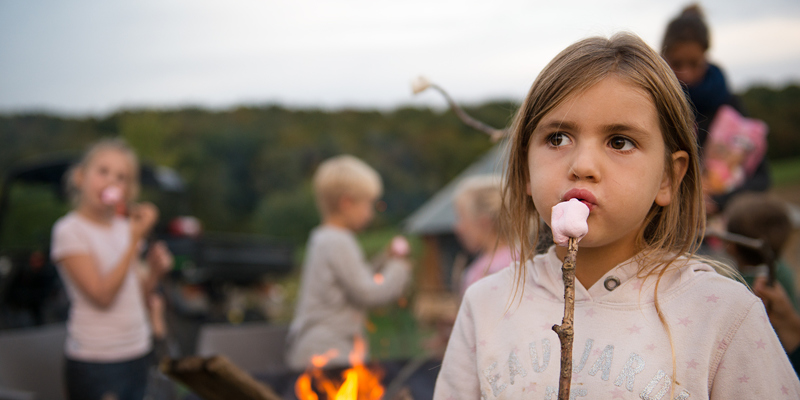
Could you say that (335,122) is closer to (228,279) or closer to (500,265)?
(228,279)

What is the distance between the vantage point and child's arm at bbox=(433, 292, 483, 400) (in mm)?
1088

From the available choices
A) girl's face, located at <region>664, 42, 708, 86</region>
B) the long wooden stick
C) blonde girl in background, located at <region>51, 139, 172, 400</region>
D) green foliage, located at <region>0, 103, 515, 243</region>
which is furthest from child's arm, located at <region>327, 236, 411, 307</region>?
green foliage, located at <region>0, 103, 515, 243</region>

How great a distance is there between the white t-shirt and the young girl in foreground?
234 centimetres

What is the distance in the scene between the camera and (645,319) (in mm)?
981

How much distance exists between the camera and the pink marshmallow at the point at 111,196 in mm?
2990

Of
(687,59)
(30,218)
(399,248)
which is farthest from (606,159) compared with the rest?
(30,218)

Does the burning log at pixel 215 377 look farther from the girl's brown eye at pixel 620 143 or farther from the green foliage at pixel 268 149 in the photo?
the green foliage at pixel 268 149

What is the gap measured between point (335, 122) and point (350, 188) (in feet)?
42.7

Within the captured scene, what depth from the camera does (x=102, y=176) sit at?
312 cm

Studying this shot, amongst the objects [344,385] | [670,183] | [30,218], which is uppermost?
[670,183]

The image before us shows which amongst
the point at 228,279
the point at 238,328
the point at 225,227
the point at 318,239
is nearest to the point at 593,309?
the point at 318,239

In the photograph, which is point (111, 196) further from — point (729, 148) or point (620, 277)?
point (729, 148)

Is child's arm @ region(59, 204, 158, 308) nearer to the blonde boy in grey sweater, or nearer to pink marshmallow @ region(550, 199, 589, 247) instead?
the blonde boy in grey sweater

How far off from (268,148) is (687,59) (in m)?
13.6
